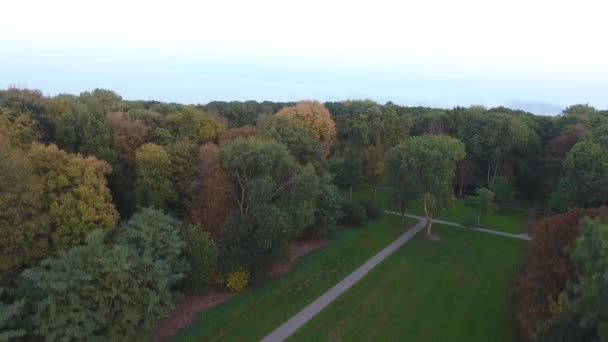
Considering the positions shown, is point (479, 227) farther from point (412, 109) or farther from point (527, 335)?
point (412, 109)

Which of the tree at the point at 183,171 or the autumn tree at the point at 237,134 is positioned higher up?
the autumn tree at the point at 237,134

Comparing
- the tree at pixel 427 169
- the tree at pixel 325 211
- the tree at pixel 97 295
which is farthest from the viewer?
the tree at pixel 325 211

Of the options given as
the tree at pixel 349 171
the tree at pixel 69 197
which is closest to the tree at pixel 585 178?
the tree at pixel 349 171

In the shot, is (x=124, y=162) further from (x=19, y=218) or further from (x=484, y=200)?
(x=484, y=200)

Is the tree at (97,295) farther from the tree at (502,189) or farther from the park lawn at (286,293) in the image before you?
the tree at (502,189)

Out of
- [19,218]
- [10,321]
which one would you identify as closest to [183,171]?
[19,218]

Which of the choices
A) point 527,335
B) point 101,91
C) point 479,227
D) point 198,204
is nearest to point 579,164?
point 479,227
